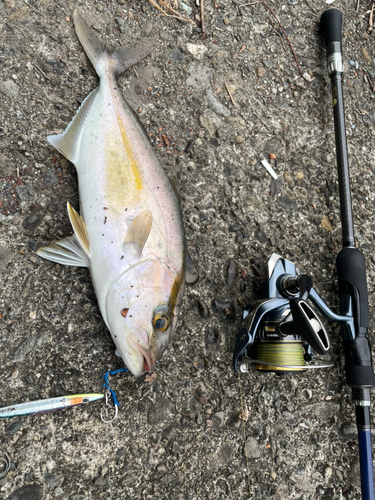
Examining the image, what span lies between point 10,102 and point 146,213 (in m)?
1.13

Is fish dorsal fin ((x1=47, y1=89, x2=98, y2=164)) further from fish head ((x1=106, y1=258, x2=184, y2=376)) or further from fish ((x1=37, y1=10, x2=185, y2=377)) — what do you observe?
fish head ((x1=106, y1=258, x2=184, y2=376))

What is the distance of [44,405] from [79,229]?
0.97 metres

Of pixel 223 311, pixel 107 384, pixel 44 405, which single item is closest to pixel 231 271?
pixel 223 311

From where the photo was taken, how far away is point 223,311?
2.34m

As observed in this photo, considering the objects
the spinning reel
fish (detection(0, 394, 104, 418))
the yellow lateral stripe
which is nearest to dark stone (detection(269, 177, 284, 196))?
the spinning reel

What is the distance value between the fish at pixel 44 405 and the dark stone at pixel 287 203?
1.80 meters

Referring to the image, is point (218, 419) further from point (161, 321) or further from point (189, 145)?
point (189, 145)

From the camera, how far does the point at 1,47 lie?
88.9 inches

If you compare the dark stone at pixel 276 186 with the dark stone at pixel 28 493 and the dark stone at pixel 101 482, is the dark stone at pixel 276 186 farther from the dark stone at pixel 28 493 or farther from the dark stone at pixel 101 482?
the dark stone at pixel 28 493

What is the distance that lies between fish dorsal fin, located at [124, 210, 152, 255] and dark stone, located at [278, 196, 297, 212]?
3.67 ft

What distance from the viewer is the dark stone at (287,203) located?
8.65 ft

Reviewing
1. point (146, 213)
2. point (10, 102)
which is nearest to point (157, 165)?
point (146, 213)

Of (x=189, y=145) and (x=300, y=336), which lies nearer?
(x=300, y=336)

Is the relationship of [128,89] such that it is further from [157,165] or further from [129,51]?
[157,165]
